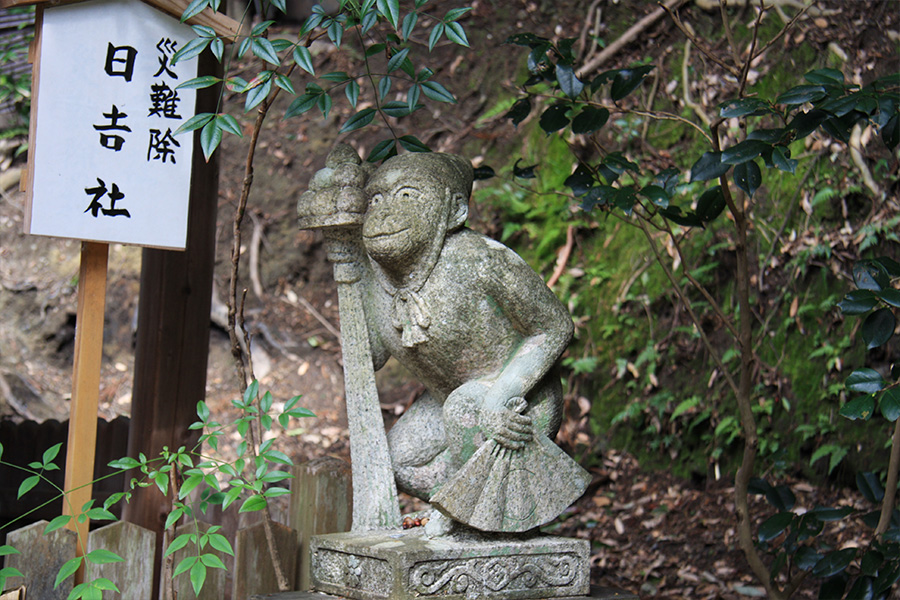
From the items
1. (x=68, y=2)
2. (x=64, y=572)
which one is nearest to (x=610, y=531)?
(x=64, y=572)

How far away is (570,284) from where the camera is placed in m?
5.41

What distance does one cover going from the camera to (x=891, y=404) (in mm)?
2428

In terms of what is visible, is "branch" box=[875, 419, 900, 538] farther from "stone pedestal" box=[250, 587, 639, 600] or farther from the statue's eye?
the statue's eye

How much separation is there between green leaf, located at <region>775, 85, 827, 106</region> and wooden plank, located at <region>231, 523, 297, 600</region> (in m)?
2.21

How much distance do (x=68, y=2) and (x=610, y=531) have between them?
345 cm

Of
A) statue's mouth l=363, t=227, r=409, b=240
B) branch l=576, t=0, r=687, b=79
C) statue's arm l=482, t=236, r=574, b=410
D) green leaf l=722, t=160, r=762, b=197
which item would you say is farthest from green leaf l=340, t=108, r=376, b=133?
branch l=576, t=0, r=687, b=79

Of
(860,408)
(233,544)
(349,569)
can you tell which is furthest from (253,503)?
(860,408)

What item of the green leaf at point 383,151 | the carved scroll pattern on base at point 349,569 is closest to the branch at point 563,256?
the green leaf at point 383,151

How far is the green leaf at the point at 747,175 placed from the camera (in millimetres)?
2691

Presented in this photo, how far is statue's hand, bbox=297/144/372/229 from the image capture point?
2770 mm

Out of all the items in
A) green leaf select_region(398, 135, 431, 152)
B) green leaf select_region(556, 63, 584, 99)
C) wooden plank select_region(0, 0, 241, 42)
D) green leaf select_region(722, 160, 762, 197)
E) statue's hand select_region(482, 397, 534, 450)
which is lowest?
statue's hand select_region(482, 397, 534, 450)

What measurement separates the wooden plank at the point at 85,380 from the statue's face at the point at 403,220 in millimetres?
875

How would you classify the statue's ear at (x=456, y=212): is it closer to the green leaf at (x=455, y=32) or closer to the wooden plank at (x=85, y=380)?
the green leaf at (x=455, y=32)

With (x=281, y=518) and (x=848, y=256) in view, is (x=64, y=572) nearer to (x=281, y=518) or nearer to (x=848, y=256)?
(x=281, y=518)
